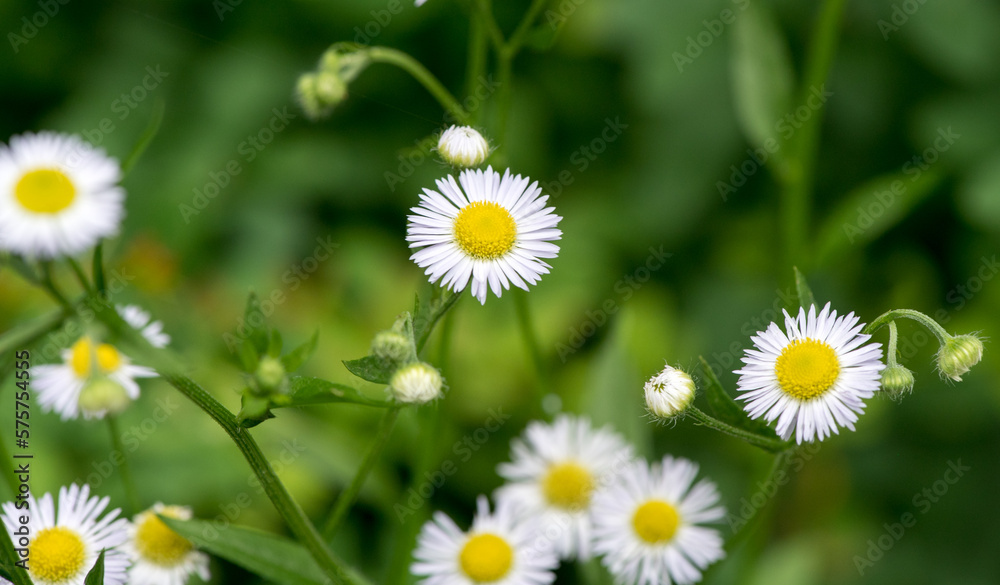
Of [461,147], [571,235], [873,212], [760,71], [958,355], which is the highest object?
[571,235]

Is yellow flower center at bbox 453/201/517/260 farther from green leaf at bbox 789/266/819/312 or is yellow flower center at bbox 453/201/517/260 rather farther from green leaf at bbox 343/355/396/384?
green leaf at bbox 789/266/819/312

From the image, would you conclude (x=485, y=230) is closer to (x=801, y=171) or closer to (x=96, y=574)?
(x=96, y=574)

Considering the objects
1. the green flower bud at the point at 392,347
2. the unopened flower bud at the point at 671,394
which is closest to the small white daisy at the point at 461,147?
the green flower bud at the point at 392,347

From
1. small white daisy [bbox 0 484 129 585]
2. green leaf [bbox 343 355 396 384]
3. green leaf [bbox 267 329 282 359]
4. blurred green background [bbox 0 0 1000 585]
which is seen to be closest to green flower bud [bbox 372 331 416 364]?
green leaf [bbox 343 355 396 384]

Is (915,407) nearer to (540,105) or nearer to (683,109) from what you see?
(683,109)

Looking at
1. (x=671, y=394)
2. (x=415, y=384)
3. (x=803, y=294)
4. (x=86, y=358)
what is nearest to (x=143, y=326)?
(x=86, y=358)

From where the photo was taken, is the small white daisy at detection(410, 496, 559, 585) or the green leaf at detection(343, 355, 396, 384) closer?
the green leaf at detection(343, 355, 396, 384)
